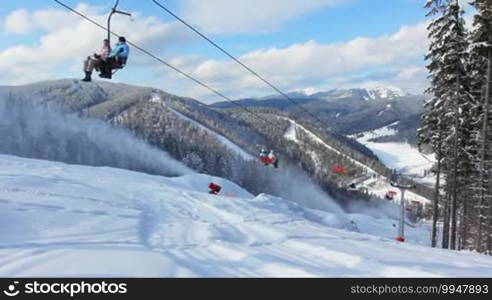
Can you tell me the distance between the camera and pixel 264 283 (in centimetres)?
810

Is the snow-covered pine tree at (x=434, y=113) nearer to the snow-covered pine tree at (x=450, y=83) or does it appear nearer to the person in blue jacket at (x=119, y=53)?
the snow-covered pine tree at (x=450, y=83)

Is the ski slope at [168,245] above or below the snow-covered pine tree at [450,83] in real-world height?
below

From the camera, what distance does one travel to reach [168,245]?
37.6 feet

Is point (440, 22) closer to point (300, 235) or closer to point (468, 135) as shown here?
point (468, 135)

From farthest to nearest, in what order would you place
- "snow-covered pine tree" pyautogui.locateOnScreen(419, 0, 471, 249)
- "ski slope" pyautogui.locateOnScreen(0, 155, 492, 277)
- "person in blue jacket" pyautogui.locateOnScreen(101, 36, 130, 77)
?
"snow-covered pine tree" pyautogui.locateOnScreen(419, 0, 471, 249)
"person in blue jacket" pyautogui.locateOnScreen(101, 36, 130, 77)
"ski slope" pyautogui.locateOnScreen(0, 155, 492, 277)

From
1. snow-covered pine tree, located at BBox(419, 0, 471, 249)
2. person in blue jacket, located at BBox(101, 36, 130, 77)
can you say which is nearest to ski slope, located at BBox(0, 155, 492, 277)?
person in blue jacket, located at BBox(101, 36, 130, 77)

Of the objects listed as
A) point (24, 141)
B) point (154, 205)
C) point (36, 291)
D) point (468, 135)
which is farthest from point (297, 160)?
point (36, 291)

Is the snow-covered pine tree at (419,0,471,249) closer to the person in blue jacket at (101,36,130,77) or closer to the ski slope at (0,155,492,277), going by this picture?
the ski slope at (0,155,492,277)

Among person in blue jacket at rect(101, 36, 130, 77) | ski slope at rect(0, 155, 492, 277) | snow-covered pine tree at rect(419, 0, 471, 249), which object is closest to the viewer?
ski slope at rect(0, 155, 492, 277)

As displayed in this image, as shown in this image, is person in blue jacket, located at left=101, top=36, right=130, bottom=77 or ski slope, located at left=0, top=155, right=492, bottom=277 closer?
ski slope, located at left=0, top=155, right=492, bottom=277

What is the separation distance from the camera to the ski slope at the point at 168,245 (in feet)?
29.0

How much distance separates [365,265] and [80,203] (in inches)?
409

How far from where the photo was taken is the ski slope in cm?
883

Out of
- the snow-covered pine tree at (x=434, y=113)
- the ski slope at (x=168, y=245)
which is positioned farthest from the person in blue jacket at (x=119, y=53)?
the snow-covered pine tree at (x=434, y=113)
